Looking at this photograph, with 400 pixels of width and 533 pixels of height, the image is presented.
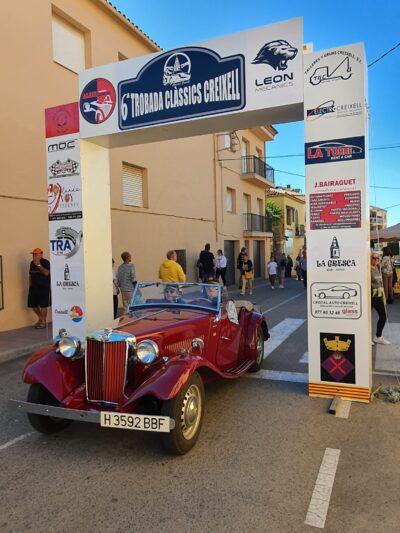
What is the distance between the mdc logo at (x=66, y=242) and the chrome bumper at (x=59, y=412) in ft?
10.7

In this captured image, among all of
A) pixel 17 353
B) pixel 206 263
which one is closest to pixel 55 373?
pixel 17 353

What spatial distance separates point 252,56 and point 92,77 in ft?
7.91

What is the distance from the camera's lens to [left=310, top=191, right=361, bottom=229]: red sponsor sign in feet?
15.7

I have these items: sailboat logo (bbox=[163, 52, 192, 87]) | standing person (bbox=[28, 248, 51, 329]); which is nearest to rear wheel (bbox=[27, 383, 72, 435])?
sailboat logo (bbox=[163, 52, 192, 87])

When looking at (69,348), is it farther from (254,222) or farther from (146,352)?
(254,222)

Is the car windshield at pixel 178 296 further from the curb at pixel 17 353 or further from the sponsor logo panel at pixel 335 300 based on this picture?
the curb at pixel 17 353

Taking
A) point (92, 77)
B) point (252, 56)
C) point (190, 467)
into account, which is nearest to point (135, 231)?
point (92, 77)

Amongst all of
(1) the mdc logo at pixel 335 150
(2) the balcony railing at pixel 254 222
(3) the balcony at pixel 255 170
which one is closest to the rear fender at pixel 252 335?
(1) the mdc logo at pixel 335 150

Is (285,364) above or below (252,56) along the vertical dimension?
below

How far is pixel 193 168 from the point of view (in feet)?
59.2

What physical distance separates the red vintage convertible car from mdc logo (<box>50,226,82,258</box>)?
7.30 ft

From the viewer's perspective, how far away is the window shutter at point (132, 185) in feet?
45.5

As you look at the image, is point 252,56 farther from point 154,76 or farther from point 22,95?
point 22,95

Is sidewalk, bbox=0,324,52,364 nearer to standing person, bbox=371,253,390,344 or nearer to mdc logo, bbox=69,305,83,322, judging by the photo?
mdc logo, bbox=69,305,83,322
